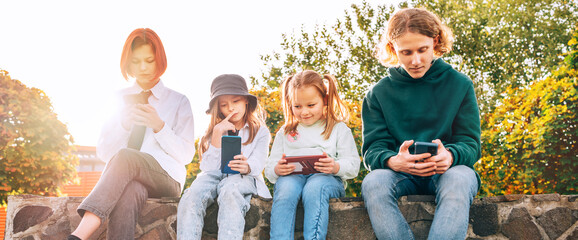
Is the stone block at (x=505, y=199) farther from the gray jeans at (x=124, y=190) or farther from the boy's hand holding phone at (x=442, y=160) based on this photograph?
the gray jeans at (x=124, y=190)

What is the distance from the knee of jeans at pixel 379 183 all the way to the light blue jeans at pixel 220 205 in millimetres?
722

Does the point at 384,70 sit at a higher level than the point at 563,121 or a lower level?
higher

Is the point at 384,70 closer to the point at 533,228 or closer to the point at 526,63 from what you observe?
the point at 526,63

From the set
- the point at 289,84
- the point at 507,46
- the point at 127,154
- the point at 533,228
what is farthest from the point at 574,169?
the point at 507,46

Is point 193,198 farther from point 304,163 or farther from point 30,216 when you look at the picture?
point 30,216

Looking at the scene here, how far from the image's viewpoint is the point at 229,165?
9.59ft

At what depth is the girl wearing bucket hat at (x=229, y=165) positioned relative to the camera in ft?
8.65

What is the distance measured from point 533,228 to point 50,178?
7.53m

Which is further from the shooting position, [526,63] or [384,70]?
[526,63]

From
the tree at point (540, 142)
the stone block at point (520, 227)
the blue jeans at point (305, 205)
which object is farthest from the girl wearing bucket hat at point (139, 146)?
the tree at point (540, 142)

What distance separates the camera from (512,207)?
2635mm

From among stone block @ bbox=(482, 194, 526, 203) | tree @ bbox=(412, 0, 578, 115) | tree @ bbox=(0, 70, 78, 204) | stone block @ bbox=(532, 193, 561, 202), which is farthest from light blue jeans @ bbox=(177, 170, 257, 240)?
tree @ bbox=(412, 0, 578, 115)

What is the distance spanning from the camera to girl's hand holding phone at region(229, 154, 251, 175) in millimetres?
2922

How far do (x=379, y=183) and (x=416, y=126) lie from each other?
0.53 meters
